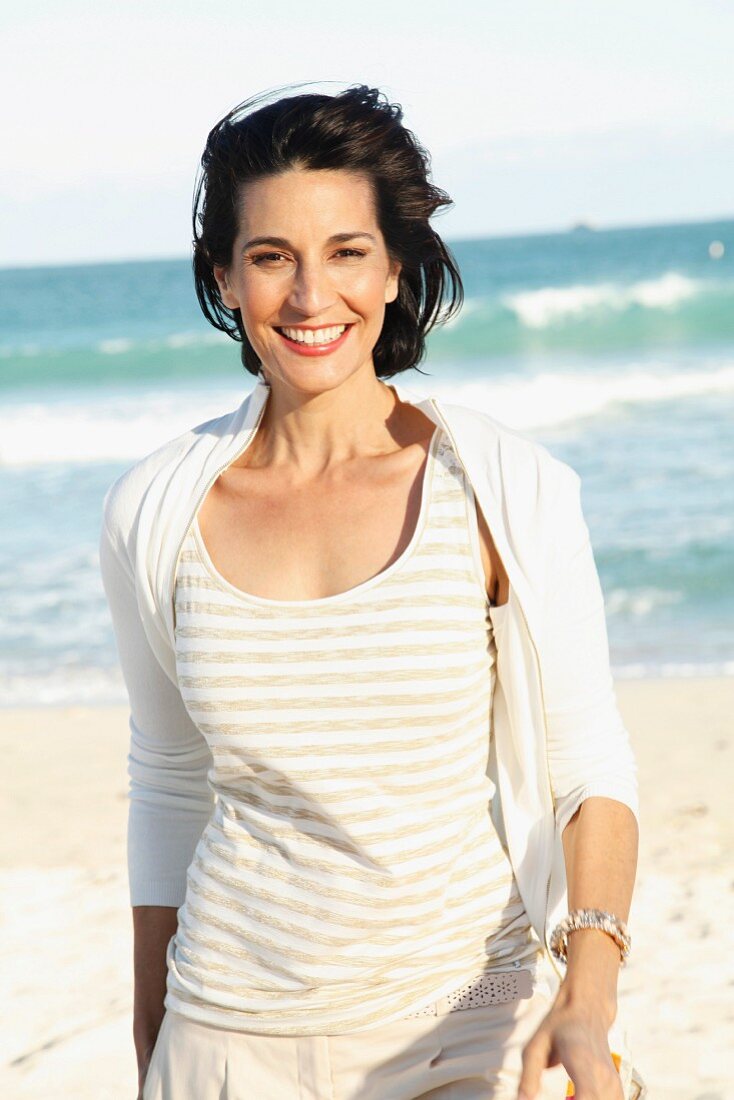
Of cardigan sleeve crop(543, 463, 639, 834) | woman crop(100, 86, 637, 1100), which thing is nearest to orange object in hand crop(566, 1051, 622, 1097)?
woman crop(100, 86, 637, 1100)

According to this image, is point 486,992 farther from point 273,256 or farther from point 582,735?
point 273,256

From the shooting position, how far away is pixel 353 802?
5.98ft

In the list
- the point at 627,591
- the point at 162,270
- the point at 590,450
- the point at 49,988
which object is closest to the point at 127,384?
the point at 590,450

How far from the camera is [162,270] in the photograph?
47.6 metres

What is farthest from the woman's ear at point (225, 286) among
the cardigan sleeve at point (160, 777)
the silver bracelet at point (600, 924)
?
the silver bracelet at point (600, 924)

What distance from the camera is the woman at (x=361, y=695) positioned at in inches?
71.4

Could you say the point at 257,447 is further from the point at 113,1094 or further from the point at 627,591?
the point at 627,591

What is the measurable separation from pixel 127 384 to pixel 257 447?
68.2ft

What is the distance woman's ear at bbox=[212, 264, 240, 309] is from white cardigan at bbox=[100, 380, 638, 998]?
27cm

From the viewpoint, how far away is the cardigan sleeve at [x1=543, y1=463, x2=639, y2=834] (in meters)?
1.85

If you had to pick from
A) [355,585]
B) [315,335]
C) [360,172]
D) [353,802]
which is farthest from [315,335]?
[353,802]

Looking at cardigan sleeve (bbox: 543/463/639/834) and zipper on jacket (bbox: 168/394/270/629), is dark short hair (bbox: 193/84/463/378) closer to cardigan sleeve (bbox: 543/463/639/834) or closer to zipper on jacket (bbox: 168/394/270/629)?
zipper on jacket (bbox: 168/394/270/629)

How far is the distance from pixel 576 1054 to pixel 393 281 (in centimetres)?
119

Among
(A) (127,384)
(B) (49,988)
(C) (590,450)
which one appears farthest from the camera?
(A) (127,384)
